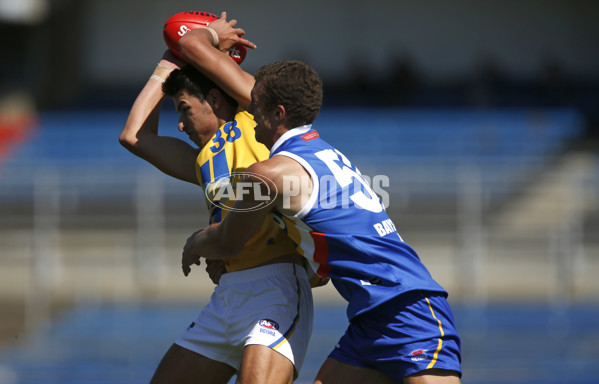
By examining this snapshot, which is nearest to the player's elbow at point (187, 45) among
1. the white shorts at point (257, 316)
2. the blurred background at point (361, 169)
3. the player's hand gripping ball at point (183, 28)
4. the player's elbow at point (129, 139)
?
the player's hand gripping ball at point (183, 28)

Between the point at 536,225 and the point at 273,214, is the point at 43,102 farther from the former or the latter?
the point at 273,214

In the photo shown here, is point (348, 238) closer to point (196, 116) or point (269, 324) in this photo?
point (269, 324)

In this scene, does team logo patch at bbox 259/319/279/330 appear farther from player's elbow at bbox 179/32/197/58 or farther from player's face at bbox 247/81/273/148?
player's elbow at bbox 179/32/197/58

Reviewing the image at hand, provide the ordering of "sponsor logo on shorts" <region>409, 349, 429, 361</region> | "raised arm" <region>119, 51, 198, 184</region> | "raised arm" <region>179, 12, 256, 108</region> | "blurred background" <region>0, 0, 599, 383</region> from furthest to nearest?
"blurred background" <region>0, 0, 599, 383</region> → "raised arm" <region>119, 51, 198, 184</region> → "raised arm" <region>179, 12, 256, 108</region> → "sponsor logo on shorts" <region>409, 349, 429, 361</region>

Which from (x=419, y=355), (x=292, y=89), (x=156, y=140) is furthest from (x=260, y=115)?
(x=419, y=355)

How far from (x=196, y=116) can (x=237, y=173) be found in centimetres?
36

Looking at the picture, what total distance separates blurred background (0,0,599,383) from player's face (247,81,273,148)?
4007 mm

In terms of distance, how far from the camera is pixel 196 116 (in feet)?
10.6

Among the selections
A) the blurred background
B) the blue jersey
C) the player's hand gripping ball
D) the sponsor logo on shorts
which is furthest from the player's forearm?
the blurred background

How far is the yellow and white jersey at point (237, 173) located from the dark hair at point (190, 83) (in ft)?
0.60

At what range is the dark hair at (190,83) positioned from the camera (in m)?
3.22

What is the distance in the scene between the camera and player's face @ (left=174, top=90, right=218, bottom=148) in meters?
3.23

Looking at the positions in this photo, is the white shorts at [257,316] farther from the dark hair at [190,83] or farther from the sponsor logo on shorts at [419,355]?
the dark hair at [190,83]

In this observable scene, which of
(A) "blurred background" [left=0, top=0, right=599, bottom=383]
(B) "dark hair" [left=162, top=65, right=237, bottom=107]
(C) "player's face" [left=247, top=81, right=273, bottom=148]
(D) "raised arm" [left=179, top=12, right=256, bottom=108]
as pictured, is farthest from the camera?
(A) "blurred background" [left=0, top=0, right=599, bottom=383]
